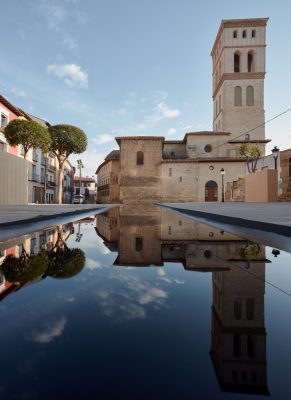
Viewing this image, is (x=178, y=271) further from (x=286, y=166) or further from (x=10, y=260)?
(x=286, y=166)

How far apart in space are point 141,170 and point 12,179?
22.4m

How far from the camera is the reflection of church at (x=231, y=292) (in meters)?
0.93

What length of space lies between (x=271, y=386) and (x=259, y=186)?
21.2m

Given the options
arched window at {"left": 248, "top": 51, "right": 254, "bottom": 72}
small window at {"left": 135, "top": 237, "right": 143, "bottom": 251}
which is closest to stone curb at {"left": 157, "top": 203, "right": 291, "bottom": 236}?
small window at {"left": 135, "top": 237, "right": 143, "bottom": 251}

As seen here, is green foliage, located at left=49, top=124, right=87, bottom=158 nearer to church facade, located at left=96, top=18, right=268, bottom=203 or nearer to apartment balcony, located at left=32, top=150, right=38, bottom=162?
apartment balcony, located at left=32, top=150, right=38, bottom=162

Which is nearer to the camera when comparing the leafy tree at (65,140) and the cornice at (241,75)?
the leafy tree at (65,140)

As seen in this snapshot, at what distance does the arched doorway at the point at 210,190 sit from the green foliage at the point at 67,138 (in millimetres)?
16077

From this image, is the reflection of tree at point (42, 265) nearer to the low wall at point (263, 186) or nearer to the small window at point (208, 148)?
the low wall at point (263, 186)

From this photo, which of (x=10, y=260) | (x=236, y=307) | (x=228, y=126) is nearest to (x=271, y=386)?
(x=236, y=307)

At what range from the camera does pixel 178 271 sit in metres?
2.21

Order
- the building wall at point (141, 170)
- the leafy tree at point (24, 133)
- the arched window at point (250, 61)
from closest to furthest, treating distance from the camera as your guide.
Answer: the leafy tree at point (24, 133) < the building wall at point (141, 170) < the arched window at point (250, 61)

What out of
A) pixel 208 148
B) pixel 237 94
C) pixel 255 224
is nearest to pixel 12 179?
pixel 255 224

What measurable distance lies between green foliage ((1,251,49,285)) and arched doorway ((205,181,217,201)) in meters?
32.9

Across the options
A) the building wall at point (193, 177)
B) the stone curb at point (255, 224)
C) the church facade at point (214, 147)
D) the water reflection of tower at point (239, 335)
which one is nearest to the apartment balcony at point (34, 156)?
the church facade at point (214, 147)
